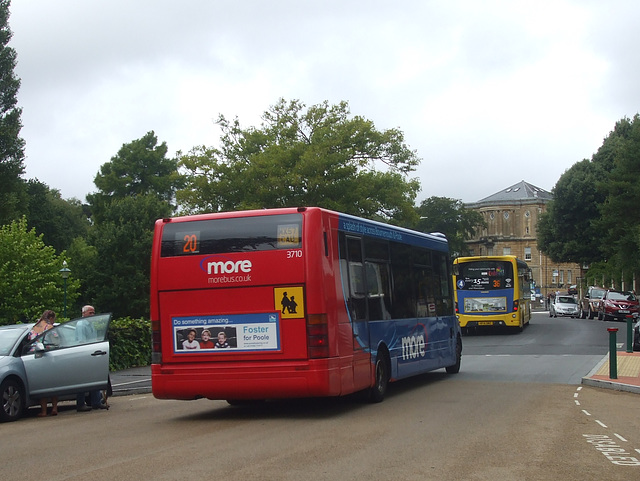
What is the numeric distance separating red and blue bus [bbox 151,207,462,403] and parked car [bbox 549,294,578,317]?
178 ft

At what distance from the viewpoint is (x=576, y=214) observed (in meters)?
76.6

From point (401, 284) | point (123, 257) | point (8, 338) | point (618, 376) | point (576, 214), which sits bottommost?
point (618, 376)

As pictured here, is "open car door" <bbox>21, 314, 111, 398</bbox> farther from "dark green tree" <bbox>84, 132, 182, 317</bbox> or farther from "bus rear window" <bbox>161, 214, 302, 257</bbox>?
"dark green tree" <bbox>84, 132, 182, 317</bbox>

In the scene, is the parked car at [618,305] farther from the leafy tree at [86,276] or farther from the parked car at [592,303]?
the leafy tree at [86,276]

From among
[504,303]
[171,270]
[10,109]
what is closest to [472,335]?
[504,303]

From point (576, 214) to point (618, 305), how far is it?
88.4 ft

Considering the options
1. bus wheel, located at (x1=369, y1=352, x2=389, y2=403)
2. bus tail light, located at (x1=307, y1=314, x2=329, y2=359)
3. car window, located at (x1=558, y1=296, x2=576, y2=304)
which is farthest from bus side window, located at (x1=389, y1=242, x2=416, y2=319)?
car window, located at (x1=558, y1=296, x2=576, y2=304)

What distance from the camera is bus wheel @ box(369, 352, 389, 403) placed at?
547 inches

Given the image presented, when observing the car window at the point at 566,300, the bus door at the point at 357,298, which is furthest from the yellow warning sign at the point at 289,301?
the car window at the point at 566,300

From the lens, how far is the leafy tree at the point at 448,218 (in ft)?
316

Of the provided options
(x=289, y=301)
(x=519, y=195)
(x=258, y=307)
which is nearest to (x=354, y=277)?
(x=289, y=301)

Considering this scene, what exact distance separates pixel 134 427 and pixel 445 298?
28.5ft

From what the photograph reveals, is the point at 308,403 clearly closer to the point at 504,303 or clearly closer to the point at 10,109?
the point at 504,303

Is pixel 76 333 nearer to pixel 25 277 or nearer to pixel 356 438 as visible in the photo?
pixel 356 438
